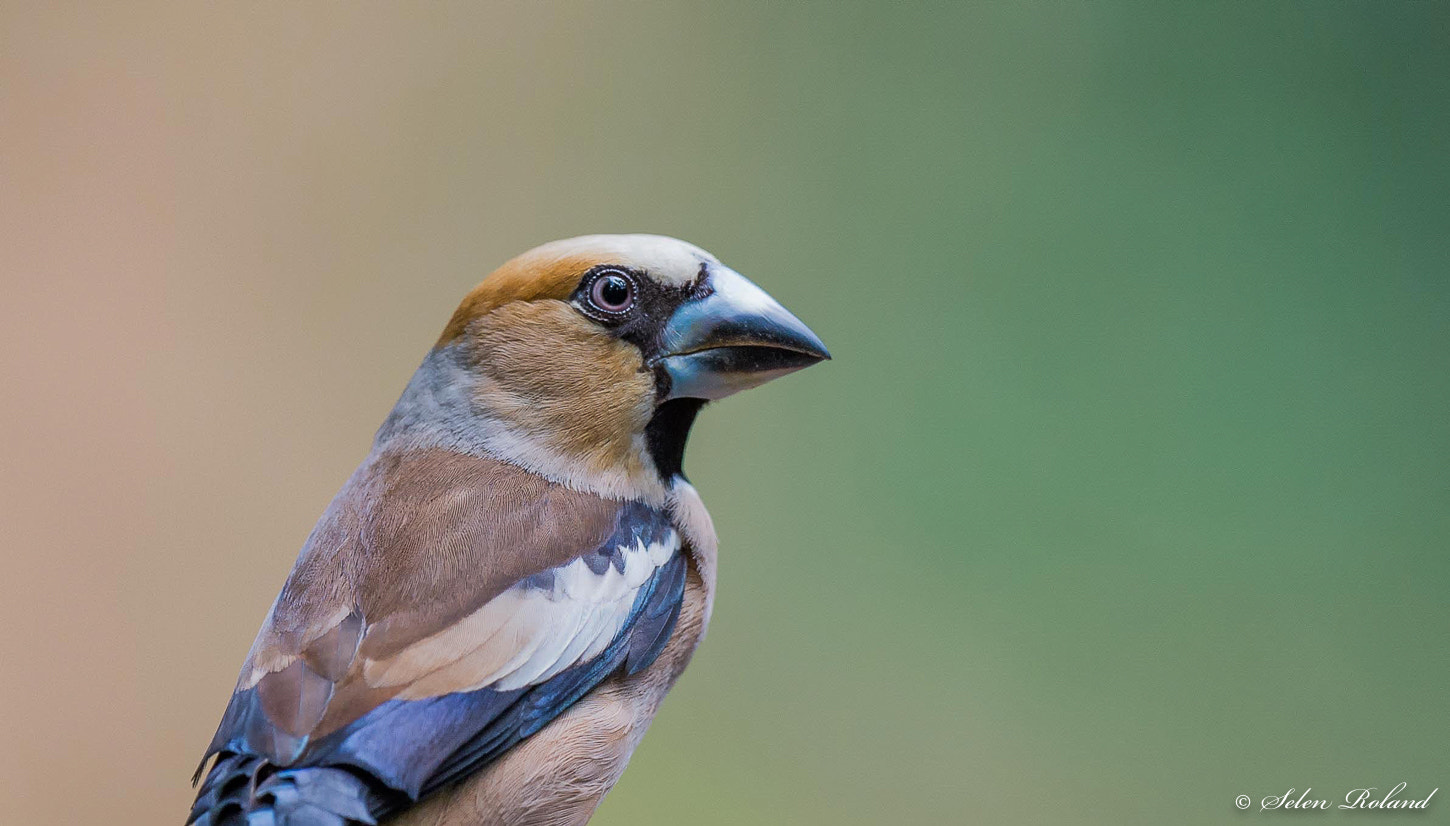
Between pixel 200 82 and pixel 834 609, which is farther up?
pixel 200 82

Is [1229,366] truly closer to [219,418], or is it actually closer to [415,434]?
[415,434]

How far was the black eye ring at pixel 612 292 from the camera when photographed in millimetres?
1475

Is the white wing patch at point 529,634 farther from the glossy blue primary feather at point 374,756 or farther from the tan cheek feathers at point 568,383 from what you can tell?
the tan cheek feathers at point 568,383

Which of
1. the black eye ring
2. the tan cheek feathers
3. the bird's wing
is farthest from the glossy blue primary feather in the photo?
the black eye ring

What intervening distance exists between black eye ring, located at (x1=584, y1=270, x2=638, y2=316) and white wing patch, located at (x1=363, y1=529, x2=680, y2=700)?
291 millimetres

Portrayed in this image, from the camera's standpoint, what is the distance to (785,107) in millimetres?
2439

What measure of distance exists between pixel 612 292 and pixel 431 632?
1.52 feet

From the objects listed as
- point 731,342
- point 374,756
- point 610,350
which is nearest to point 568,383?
point 610,350

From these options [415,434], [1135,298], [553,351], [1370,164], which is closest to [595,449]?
[553,351]

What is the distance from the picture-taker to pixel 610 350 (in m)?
1.47

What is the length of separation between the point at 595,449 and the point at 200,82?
1.41 m

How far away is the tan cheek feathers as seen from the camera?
1475 mm

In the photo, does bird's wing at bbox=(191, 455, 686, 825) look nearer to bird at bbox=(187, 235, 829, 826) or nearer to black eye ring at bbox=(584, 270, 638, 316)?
bird at bbox=(187, 235, 829, 826)

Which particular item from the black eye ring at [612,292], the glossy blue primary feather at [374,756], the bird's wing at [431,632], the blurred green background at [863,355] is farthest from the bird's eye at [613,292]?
the blurred green background at [863,355]
